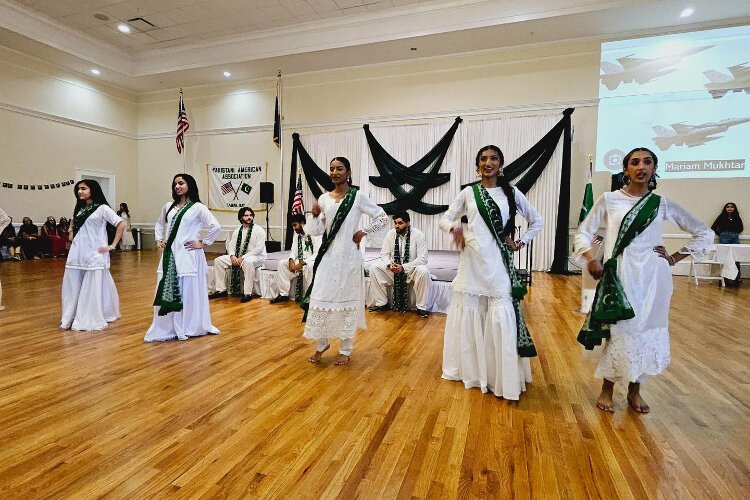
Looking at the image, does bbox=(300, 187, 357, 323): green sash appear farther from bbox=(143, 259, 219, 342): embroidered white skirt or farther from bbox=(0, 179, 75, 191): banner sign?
bbox=(0, 179, 75, 191): banner sign

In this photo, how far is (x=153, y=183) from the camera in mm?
12289

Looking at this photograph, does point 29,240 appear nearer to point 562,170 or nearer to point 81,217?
point 81,217

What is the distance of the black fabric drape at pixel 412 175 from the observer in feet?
29.6

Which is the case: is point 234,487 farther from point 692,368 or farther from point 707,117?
point 707,117

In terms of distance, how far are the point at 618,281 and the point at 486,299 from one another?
27.9 inches

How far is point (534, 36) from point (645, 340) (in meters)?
7.58

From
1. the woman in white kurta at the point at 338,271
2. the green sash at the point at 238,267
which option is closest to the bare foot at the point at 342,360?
the woman in white kurta at the point at 338,271

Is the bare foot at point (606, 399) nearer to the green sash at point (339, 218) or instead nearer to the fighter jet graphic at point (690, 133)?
the green sash at point (339, 218)

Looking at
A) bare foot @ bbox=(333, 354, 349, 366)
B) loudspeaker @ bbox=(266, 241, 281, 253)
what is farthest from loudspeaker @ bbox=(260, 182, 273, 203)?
bare foot @ bbox=(333, 354, 349, 366)

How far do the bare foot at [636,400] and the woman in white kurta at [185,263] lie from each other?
3260mm

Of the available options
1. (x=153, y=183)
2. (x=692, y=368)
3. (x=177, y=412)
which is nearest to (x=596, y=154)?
(x=692, y=368)

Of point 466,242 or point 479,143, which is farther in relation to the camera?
point 479,143

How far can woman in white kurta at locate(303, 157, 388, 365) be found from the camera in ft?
9.73

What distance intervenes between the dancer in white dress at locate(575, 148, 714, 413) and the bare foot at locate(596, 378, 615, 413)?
0.13 m
